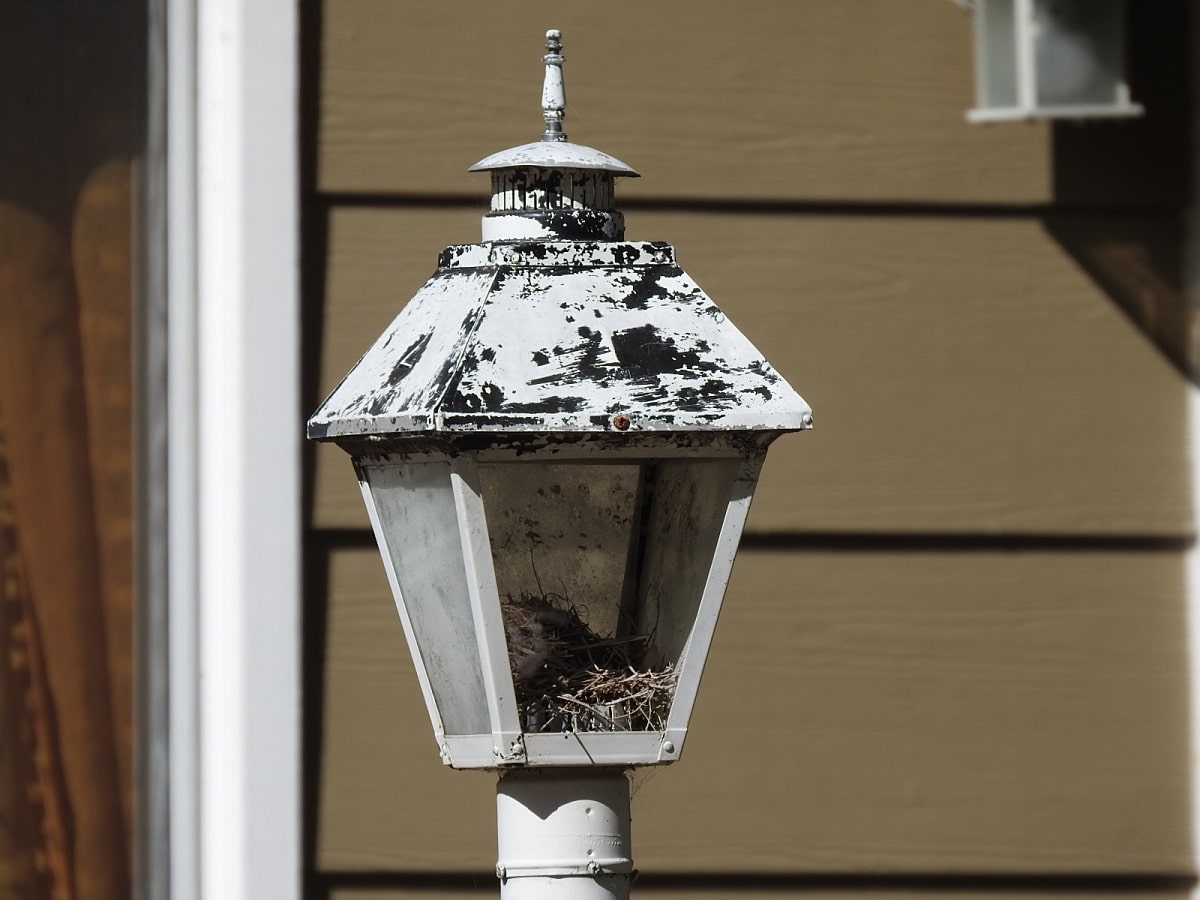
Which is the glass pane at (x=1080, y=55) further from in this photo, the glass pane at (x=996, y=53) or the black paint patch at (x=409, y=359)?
the black paint patch at (x=409, y=359)

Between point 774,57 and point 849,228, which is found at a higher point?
point 774,57

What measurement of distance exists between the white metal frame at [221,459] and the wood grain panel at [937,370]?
162 millimetres

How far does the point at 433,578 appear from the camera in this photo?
1.10 metres

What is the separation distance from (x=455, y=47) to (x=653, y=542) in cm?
117

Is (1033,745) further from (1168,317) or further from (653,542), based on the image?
(653,542)

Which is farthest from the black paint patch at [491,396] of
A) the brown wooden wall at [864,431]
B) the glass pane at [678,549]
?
the brown wooden wall at [864,431]

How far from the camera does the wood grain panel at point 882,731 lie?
6.72 ft

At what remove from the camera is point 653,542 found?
45.1 inches

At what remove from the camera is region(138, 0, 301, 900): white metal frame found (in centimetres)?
204

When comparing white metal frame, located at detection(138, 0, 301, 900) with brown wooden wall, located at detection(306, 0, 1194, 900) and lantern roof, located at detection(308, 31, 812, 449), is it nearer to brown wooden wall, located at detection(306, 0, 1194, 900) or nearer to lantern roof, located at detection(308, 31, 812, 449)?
brown wooden wall, located at detection(306, 0, 1194, 900)

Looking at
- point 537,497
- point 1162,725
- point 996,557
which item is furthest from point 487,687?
point 1162,725

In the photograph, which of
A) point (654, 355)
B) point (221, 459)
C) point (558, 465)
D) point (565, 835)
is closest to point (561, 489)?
point (558, 465)

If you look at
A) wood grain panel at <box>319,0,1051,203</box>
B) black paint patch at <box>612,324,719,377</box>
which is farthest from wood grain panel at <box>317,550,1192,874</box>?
black paint patch at <box>612,324,719,377</box>

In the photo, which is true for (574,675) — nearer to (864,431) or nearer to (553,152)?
(553,152)
